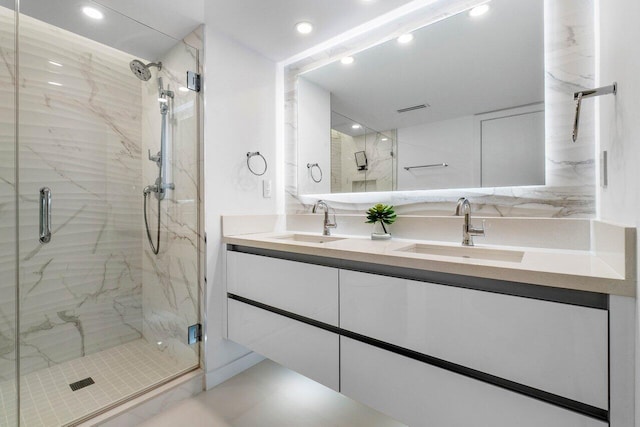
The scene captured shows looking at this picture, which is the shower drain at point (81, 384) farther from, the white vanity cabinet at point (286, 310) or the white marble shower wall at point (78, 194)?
the white vanity cabinet at point (286, 310)

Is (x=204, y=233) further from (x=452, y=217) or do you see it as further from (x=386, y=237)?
(x=452, y=217)

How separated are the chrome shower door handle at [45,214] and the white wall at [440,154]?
2.04 metres

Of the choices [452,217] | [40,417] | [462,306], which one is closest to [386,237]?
[452,217]

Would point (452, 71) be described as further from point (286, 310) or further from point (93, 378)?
point (93, 378)

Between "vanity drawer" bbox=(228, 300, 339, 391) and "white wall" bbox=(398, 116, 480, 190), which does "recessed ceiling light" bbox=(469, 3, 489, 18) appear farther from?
"vanity drawer" bbox=(228, 300, 339, 391)

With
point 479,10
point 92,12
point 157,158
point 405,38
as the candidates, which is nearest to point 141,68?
point 92,12

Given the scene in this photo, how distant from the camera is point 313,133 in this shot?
7.38 ft

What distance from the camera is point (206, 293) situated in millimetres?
1828

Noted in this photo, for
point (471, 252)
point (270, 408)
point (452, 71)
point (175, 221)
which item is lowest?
point (270, 408)

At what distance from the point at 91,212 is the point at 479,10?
2574mm

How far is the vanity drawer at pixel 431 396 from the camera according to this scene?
0.85m

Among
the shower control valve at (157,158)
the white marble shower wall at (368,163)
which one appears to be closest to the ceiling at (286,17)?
the white marble shower wall at (368,163)

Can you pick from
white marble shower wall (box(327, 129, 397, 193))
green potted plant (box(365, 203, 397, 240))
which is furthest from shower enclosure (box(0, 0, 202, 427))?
green potted plant (box(365, 203, 397, 240))

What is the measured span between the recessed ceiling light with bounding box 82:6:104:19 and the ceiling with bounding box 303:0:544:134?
1386mm
